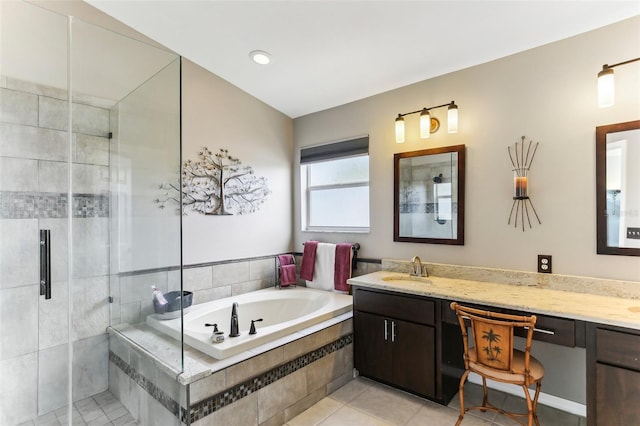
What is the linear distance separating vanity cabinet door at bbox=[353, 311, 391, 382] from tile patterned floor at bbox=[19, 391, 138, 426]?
1648mm

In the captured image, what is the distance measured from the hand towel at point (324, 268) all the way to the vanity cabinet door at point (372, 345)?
74 centimetres

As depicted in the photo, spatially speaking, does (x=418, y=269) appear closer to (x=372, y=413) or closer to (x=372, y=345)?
(x=372, y=345)

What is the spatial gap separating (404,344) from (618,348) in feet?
3.88

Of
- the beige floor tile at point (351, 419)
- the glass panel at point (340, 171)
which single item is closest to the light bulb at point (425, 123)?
the glass panel at point (340, 171)

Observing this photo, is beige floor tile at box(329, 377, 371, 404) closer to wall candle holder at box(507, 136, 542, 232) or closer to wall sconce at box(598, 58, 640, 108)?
wall candle holder at box(507, 136, 542, 232)

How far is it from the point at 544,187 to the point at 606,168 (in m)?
0.35

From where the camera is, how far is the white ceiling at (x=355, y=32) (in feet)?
6.40

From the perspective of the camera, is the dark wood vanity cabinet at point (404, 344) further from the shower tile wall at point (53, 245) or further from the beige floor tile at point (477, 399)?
the shower tile wall at point (53, 245)

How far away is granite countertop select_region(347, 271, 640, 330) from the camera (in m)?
1.64

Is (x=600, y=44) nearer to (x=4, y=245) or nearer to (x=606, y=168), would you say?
(x=606, y=168)

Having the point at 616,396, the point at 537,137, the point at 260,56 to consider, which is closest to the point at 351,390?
the point at 616,396

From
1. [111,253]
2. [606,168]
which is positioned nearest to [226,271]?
[111,253]

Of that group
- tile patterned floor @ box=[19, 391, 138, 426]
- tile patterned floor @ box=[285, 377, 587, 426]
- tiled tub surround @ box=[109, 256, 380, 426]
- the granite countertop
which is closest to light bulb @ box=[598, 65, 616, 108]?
the granite countertop

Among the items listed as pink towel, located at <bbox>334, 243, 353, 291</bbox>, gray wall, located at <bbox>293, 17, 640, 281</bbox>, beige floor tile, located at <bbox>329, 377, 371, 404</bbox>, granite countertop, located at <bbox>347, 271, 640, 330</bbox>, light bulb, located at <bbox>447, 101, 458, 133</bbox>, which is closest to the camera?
granite countertop, located at <bbox>347, 271, 640, 330</bbox>
